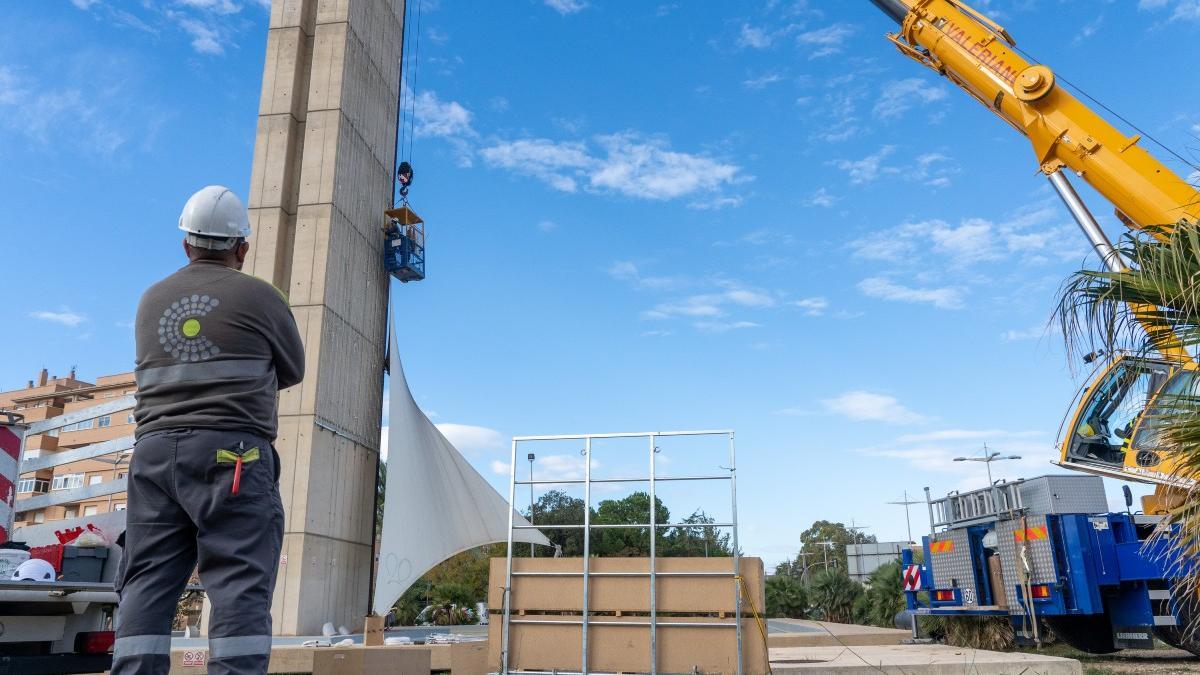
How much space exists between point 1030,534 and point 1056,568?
0.58 m

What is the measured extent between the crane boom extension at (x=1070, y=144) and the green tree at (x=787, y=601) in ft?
62.2

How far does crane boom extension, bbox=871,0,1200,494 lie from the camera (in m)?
9.88

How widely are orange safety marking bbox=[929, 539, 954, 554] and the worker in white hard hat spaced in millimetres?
12135

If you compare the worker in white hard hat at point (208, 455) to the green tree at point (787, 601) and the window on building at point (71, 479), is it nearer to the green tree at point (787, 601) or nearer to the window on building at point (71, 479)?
the green tree at point (787, 601)

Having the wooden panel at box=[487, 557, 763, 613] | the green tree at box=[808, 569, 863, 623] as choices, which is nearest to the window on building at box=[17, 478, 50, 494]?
the wooden panel at box=[487, 557, 763, 613]

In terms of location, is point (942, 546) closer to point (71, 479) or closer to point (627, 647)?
point (627, 647)

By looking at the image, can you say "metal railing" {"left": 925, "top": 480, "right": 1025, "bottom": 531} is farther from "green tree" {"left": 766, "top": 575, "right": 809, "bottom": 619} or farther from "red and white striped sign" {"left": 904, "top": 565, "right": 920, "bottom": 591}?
"green tree" {"left": 766, "top": 575, "right": 809, "bottom": 619}

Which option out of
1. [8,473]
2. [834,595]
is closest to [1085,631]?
[8,473]

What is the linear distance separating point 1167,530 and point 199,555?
4637 millimetres

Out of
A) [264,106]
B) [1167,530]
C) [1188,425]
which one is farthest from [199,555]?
[264,106]

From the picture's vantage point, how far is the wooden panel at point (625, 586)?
303 inches

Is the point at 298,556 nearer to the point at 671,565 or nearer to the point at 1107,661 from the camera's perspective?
the point at 671,565

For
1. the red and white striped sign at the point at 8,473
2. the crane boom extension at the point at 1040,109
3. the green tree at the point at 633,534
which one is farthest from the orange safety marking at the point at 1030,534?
the red and white striped sign at the point at 8,473

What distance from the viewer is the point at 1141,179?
10617mm
